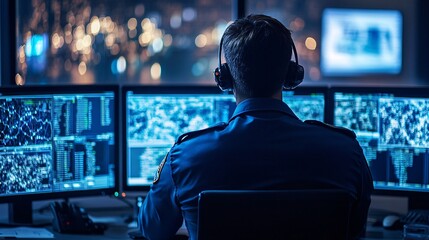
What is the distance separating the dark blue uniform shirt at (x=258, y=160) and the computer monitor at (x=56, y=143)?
93cm

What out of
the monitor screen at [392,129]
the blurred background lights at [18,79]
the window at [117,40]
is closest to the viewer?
the monitor screen at [392,129]

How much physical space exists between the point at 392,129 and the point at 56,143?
4.10 feet

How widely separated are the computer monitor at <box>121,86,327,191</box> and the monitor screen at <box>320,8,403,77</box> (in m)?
2.36

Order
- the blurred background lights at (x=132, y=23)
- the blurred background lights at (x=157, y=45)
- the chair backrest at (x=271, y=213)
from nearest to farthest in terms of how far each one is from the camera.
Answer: the chair backrest at (x=271, y=213) < the blurred background lights at (x=132, y=23) < the blurred background lights at (x=157, y=45)

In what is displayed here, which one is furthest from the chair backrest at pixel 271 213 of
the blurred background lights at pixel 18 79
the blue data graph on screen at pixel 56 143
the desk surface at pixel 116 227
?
the blurred background lights at pixel 18 79

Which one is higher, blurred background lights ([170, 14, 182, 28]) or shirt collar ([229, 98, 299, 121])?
blurred background lights ([170, 14, 182, 28])

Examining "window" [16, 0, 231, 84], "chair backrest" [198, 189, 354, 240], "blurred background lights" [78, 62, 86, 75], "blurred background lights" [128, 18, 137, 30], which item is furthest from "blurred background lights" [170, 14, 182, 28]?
"chair backrest" [198, 189, 354, 240]

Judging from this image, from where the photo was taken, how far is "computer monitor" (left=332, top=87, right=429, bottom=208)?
2.83 metres

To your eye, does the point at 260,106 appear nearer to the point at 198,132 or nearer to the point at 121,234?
the point at 198,132

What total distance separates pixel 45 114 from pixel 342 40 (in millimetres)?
3021

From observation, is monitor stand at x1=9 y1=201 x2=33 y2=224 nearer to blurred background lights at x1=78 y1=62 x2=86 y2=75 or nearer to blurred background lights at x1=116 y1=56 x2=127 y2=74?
blurred background lights at x1=78 y1=62 x2=86 y2=75

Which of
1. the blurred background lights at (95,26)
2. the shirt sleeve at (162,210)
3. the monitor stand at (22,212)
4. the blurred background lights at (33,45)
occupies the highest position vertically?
the blurred background lights at (95,26)

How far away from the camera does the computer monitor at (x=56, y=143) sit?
2.68m

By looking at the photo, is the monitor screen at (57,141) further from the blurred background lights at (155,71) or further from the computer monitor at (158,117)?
the blurred background lights at (155,71)
